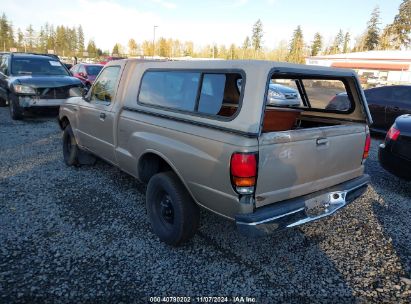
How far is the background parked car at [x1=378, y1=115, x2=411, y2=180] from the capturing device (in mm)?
4621

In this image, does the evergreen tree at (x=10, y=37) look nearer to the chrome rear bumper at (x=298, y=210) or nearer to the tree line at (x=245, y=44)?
the tree line at (x=245, y=44)

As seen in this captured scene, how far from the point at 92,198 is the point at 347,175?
3.29 meters

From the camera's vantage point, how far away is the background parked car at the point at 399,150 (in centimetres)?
462

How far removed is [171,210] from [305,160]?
57.5 inches

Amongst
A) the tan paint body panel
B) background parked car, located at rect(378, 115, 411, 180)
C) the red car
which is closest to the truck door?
the tan paint body panel

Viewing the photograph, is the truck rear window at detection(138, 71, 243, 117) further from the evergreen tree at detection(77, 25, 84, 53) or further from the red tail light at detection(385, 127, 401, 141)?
the evergreen tree at detection(77, 25, 84, 53)

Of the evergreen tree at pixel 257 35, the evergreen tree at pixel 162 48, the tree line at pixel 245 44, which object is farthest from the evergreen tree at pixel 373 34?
the evergreen tree at pixel 162 48

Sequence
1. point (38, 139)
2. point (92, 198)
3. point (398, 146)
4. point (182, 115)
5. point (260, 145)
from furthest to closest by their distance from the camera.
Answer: point (38, 139) → point (398, 146) → point (92, 198) → point (182, 115) → point (260, 145)

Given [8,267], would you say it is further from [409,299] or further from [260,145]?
[409,299]

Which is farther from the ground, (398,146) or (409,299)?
(398,146)

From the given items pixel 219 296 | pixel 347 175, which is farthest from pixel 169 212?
pixel 347 175

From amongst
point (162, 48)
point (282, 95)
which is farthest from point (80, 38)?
point (282, 95)

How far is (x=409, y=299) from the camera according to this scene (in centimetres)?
269

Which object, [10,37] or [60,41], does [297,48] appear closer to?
[60,41]
